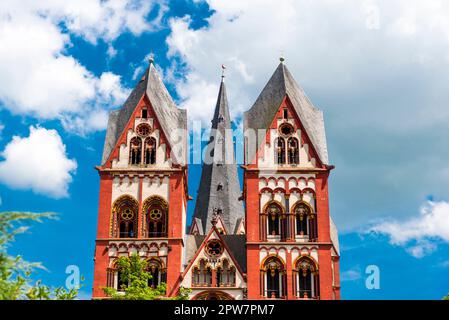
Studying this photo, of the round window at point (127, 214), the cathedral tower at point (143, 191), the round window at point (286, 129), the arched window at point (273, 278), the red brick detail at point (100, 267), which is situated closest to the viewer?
the red brick detail at point (100, 267)

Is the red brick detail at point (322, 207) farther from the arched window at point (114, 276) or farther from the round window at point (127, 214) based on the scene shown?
the arched window at point (114, 276)

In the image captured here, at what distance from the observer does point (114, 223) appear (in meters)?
49.2

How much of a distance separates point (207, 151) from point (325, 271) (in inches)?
1417

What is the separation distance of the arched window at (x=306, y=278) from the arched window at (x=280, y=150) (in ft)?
23.4

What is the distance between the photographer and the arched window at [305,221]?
48812 millimetres

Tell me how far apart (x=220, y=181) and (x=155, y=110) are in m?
25.1

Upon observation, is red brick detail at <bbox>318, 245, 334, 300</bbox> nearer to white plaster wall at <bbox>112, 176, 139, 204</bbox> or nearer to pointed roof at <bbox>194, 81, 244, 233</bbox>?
white plaster wall at <bbox>112, 176, 139, 204</bbox>

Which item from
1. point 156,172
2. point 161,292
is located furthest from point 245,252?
point 161,292

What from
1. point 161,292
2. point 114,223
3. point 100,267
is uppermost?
point 114,223

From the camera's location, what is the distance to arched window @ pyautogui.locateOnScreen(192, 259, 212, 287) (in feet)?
157

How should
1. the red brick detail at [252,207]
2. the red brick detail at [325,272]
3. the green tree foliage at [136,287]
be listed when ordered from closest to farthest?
the green tree foliage at [136,287] → the red brick detail at [325,272] → the red brick detail at [252,207]

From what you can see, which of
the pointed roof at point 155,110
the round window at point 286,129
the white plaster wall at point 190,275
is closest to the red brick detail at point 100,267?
the white plaster wall at point 190,275

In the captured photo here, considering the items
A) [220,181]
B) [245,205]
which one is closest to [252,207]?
[245,205]
